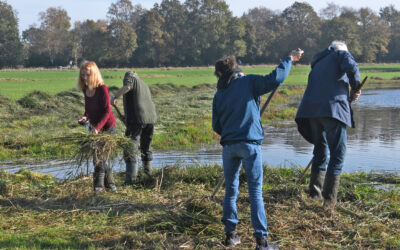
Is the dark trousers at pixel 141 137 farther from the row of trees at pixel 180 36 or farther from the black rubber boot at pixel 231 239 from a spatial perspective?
the row of trees at pixel 180 36

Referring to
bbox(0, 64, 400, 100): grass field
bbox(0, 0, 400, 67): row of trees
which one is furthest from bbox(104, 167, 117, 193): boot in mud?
bbox(0, 0, 400, 67): row of trees

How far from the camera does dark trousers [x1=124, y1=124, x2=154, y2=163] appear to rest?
6953 mm

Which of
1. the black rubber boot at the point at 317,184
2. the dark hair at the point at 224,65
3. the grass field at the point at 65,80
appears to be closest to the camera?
the dark hair at the point at 224,65

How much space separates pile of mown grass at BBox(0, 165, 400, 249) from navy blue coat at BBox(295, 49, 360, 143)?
116cm

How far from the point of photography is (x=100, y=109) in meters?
6.54

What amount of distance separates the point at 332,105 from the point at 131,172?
3416mm

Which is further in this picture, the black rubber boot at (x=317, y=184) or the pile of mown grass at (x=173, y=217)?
the black rubber boot at (x=317, y=184)

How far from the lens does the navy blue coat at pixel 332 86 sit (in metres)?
5.37

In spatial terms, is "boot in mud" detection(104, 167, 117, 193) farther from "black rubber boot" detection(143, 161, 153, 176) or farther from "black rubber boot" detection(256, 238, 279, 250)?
"black rubber boot" detection(256, 238, 279, 250)

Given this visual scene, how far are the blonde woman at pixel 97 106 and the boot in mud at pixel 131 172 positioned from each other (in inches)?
19.7

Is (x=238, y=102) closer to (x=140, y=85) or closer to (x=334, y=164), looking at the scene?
(x=334, y=164)

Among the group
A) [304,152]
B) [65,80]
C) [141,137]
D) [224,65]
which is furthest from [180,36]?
[224,65]

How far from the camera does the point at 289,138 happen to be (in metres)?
14.1

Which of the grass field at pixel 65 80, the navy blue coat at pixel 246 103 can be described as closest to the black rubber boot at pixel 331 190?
the navy blue coat at pixel 246 103
